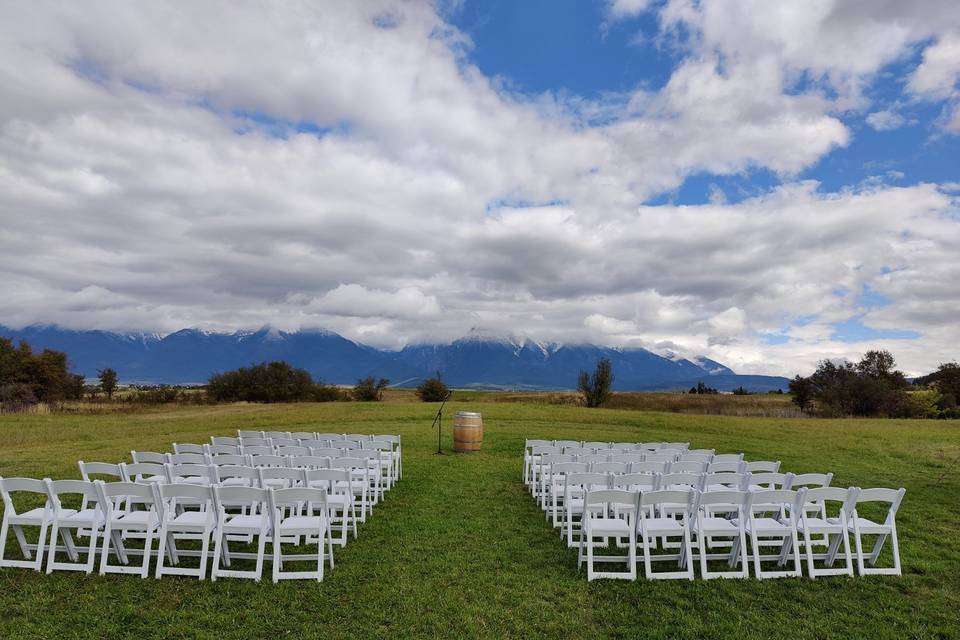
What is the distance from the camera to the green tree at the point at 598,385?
5009cm

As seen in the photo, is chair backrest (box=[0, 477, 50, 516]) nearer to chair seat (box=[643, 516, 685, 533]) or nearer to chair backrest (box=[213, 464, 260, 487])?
chair backrest (box=[213, 464, 260, 487])

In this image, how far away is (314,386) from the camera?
2675 inches

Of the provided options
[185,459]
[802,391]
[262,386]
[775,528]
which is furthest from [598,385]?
[185,459]

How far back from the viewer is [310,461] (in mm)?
9797

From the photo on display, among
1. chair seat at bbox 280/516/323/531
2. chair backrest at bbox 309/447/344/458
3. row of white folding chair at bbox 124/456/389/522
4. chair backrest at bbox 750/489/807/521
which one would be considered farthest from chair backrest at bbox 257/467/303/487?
chair backrest at bbox 750/489/807/521

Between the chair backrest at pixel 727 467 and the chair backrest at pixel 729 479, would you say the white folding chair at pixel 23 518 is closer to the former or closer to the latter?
the chair backrest at pixel 729 479

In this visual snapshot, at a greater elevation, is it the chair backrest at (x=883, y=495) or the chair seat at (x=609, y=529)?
the chair backrest at (x=883, y=495)

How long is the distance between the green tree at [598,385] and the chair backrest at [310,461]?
41.3m

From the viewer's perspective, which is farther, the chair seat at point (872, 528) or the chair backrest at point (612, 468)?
the chair backrest at point (612, 468)

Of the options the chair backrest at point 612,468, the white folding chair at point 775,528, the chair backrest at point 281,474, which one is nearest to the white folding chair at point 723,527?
the white folding chair at point 775,528

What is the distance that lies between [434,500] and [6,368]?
56.7 metres

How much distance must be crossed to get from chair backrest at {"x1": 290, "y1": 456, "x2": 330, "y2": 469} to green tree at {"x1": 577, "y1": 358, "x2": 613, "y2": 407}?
41310mm

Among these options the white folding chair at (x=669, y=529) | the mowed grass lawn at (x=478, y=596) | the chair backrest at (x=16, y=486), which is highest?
the chair backrest at (x=16, y=486)

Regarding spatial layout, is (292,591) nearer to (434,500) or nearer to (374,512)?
(374,512)
